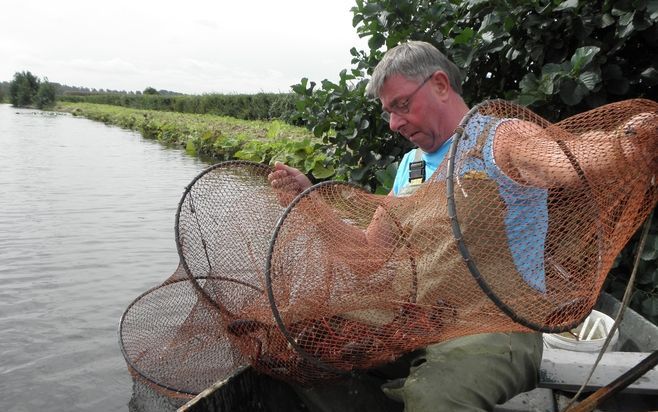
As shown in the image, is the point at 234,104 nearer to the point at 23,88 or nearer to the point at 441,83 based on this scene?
the point at 441,83

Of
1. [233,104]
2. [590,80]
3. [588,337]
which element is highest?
[233,104]

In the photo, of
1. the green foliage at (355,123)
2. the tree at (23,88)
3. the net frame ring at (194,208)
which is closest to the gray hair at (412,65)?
the net frame ring at (194,208)

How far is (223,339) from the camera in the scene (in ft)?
9.61

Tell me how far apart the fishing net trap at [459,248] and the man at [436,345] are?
0.11 meters

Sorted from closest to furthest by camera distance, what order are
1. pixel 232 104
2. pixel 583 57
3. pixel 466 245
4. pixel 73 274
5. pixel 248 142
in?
pixel 466 245 → pixel 583 57 → pixel 73 274 → pixel 248 142 → pixel 232 104

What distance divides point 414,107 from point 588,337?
5.38 ft

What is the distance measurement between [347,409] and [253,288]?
77 centimetres

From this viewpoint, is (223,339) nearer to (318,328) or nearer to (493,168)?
(318,328)

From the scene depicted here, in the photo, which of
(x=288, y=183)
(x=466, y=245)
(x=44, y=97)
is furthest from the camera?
(x=44, y=97)

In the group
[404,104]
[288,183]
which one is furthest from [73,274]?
[404,104]

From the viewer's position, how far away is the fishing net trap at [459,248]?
181 cm

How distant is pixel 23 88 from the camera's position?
79.6 m

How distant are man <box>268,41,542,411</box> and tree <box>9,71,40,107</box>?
90.0 metres

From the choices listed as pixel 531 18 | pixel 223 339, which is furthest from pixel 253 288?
pixel 531 18
